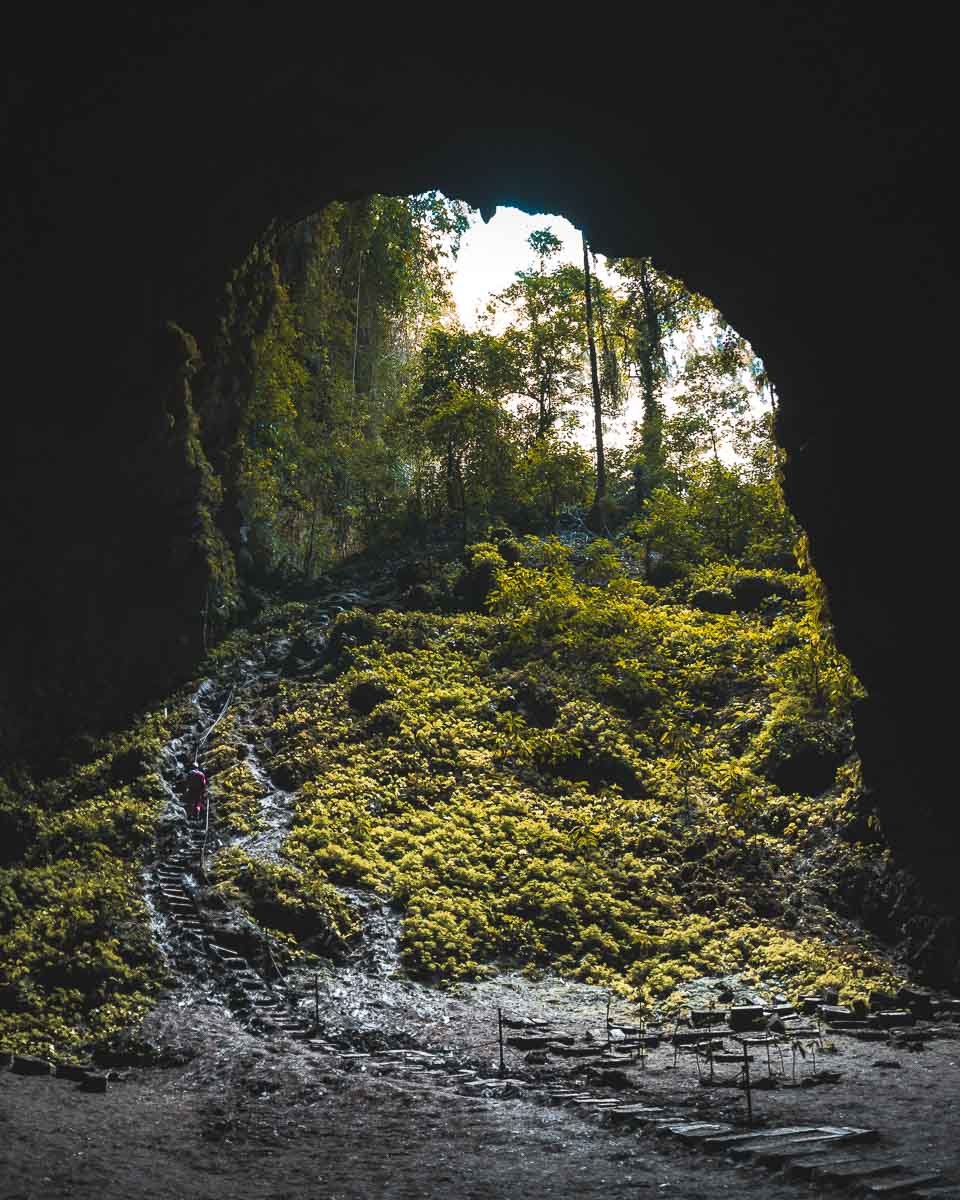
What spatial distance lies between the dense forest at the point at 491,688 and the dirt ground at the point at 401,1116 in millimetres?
2135

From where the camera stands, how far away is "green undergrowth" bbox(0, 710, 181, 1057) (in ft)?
39.7

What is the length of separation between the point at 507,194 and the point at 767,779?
1405 centimetres

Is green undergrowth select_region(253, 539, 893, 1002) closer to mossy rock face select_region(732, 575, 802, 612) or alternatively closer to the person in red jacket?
mossy rock face select_region(732, 575, 802, 612)

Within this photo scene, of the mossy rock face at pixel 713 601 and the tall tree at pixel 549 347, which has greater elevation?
the tall tree at pixel 549 347

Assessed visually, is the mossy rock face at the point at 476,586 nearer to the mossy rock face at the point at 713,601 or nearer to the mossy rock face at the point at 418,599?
the mossy rock face at the point at 418,599

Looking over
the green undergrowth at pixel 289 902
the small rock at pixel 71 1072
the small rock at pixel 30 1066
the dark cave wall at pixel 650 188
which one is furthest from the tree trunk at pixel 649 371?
the small rock at pixel 30 1066

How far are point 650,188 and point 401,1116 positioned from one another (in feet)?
39.6

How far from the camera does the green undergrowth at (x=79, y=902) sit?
1209 cm

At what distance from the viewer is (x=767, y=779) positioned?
64.2 feet

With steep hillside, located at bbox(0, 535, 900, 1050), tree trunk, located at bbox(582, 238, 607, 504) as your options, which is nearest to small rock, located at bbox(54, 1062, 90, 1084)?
steep hillside, located at bbox(0, 535, 900, 1050)

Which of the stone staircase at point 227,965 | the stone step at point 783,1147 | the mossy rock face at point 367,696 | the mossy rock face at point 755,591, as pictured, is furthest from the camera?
the mossy rock face at point 755,591

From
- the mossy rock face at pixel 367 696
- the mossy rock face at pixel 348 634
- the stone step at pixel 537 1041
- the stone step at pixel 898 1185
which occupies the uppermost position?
the mossy rock face at pixel 348 634

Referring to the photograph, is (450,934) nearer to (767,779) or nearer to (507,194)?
(767,779)

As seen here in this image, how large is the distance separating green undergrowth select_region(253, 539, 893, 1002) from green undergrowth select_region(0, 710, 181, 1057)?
11.2ft
